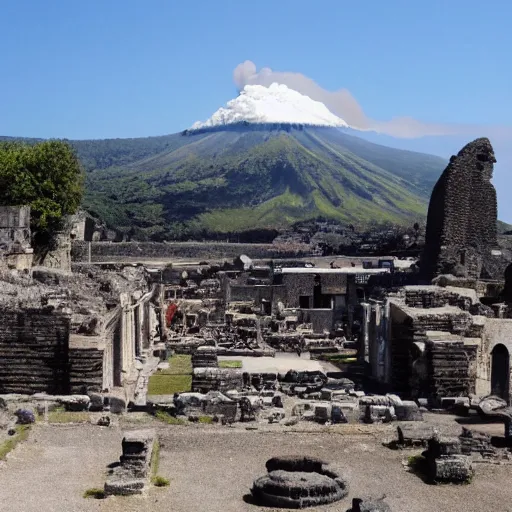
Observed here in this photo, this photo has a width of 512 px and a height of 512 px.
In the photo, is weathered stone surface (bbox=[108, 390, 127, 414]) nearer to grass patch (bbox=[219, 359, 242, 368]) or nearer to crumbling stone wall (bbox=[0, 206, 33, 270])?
grass patch (bbox=[219, 359, 242, 368])

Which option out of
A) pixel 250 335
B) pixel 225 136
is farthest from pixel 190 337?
pixel 225 136

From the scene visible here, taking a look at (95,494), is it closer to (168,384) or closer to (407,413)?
(407,413)

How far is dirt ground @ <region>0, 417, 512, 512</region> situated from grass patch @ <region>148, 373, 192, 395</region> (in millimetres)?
8503

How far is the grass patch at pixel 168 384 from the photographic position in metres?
24.4

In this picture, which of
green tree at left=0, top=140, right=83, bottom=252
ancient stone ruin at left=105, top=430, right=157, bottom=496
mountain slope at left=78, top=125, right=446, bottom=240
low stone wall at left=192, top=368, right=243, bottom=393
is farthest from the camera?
mountain slope at left=78, top=125, right=446, bottom=240

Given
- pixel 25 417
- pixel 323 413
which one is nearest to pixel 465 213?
pixel 323 413

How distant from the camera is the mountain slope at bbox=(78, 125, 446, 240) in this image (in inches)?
4397

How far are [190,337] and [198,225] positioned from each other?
72.3 m

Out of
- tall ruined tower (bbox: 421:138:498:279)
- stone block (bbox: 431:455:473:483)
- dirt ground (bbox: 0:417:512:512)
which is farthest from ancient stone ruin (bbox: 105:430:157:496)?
tall ruined tower (bbox: 421:138:498:279)

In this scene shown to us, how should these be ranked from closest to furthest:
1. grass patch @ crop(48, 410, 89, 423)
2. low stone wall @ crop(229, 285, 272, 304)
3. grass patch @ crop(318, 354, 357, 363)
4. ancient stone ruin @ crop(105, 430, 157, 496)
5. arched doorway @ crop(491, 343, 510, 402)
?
ancient stone ruin @ crop(105, 430, 157, 496), grass patch @ crop(48, 410, 89, 423), arched doorway @ crop(491, 343, 510, 402), grass patch @ crop(318, 354, 357, 363), low stone wall @ crop(229, 285, 272, 304)

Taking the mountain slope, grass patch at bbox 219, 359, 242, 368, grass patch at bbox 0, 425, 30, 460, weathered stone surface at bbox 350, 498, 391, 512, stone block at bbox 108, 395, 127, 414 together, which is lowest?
grass patch at bbox 219, 359, 242, 368

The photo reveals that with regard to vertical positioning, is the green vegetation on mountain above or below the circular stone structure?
above

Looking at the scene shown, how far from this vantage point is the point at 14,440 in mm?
14391

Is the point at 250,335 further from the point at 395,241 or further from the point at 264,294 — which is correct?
the point at 395,241
